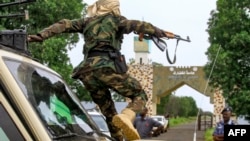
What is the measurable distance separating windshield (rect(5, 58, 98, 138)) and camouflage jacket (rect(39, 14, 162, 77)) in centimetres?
42

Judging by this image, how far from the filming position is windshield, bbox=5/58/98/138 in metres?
2.75

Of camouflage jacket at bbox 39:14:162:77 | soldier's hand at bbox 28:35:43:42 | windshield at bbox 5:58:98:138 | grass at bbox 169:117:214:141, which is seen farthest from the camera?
grass at bbox 169:117:214:141

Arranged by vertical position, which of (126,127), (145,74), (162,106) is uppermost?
(145,74)

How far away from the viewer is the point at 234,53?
27750 mm

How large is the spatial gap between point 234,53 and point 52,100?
82.5ft

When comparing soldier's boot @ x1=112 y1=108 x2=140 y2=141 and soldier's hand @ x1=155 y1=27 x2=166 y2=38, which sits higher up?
soldier's hand @ x1=155 y1=27 x2=166 y2=38

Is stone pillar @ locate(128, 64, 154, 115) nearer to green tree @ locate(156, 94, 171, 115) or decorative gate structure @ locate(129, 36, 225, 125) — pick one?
decorative gate structure @ locate(129, 36, 225, 125)

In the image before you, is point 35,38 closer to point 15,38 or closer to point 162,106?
point 15,38

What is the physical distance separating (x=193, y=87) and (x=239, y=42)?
90.8 ft

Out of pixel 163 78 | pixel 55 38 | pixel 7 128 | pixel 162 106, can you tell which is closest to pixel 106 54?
pixel 7 128

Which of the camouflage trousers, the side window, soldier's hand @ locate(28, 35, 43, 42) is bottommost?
the side window

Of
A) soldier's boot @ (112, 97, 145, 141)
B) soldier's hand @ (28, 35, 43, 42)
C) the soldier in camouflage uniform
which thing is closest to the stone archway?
the soldier in camouflage uniform

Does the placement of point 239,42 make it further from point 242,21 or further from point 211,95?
point 211,95

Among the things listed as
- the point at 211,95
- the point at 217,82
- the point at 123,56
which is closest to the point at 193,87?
the point at 211,95
